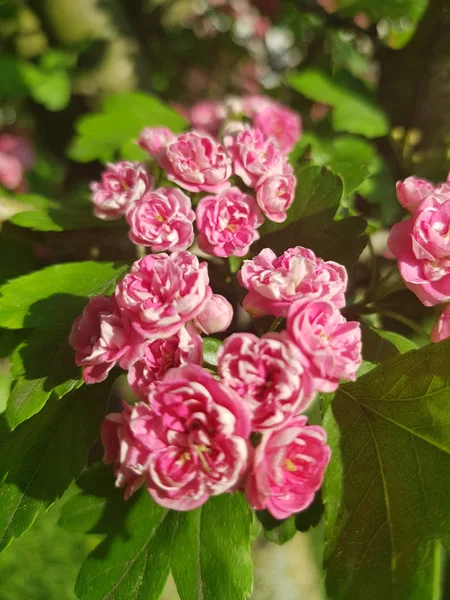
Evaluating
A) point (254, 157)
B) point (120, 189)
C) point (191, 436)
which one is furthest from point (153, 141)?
point (191, 436)

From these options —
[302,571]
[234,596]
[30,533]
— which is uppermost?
[234,596]

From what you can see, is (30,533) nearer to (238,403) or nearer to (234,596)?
(234,596)

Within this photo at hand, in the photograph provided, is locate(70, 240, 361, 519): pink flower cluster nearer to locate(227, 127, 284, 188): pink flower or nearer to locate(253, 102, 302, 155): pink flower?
locate(227, 127, 284, 188): pink flower

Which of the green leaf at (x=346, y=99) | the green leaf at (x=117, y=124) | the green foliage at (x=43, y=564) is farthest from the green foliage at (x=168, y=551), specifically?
the green foliage at (x=43, y=564)

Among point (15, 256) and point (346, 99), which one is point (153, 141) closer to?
point (15, 256)

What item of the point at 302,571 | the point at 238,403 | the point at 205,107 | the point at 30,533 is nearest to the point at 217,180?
the point at 238,403

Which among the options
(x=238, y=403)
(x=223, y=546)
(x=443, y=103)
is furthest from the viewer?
(x=443, y=103)
